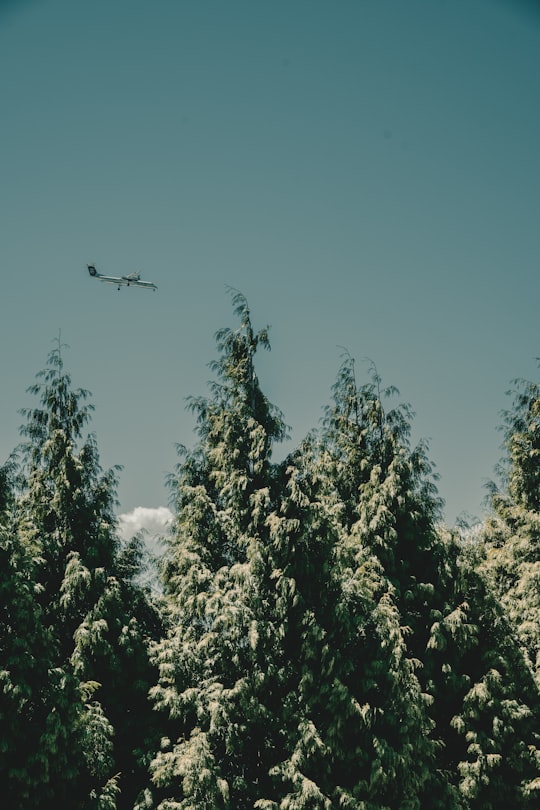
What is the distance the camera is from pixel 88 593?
1240 cm

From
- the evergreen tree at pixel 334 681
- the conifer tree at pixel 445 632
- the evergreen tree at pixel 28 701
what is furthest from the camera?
the conifer tree at pixel 445 632

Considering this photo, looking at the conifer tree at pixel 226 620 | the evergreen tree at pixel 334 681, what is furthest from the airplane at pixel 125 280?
the evergreen tree at pixel 334 681

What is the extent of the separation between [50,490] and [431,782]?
418 inches

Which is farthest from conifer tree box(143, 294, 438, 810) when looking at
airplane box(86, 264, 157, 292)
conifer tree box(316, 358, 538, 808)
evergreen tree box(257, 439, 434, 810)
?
airplane box(86, 264, 157, 292)

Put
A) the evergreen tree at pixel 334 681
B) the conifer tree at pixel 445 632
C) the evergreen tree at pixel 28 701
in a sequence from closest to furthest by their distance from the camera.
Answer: the evergreen tree at pixel 28 701
the evergreen tree at pixel 334 681
the conifer tree at pixel 445 632

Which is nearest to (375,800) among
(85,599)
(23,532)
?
(85,599)

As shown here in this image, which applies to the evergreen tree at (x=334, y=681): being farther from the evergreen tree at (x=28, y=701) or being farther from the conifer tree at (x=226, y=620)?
the evergreen tree at (x=28, y=701)

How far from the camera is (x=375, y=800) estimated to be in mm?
10953

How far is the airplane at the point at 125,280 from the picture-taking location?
13.6 meters

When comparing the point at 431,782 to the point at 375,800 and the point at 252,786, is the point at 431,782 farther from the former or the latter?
→ the point at 252,786

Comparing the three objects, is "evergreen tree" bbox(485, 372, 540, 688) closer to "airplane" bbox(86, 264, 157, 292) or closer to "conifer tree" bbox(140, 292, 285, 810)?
"conifer tree" bbox(140, 292, 285, 810)

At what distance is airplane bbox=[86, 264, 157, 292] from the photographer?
13594mm

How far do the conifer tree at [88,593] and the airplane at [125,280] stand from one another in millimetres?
2253

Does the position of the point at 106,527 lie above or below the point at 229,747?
above
